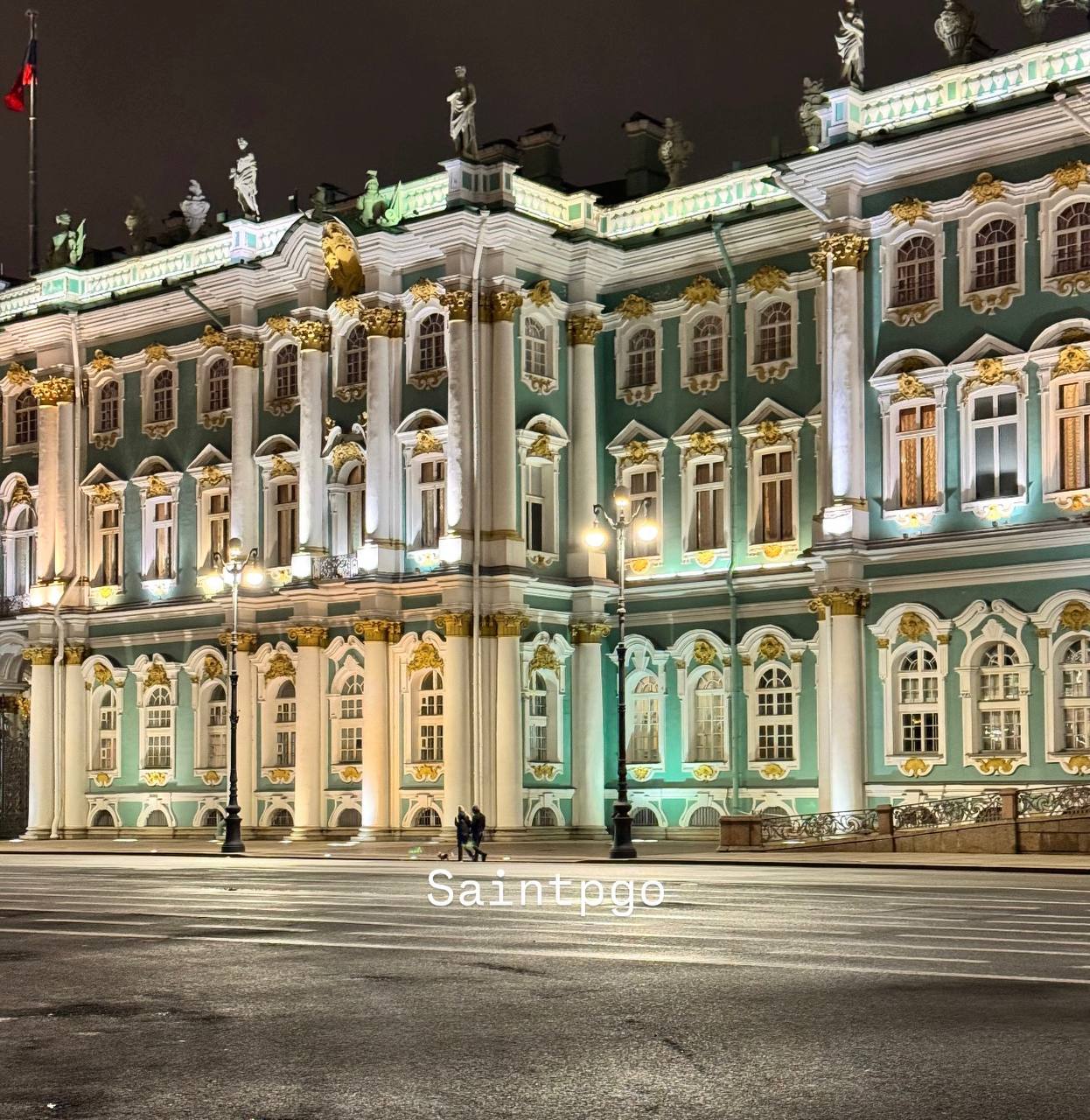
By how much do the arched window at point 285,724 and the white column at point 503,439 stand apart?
28.8 ft

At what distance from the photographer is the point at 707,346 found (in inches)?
1993

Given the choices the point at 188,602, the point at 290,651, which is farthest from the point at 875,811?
the point at 188,602

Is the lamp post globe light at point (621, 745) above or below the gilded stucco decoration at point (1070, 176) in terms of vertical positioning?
below

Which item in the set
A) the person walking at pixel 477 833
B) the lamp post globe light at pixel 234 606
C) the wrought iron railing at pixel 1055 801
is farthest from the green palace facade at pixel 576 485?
the person walking at pixel 477 833

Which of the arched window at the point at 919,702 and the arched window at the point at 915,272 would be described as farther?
the arched window at the point at 915,272

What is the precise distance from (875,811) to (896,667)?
4.58m

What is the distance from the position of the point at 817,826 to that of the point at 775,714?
6.63 metres

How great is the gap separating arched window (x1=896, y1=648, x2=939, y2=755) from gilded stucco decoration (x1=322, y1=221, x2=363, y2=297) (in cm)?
1862

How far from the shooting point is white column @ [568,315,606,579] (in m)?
51.4

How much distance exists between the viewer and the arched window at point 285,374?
55219 millimetres

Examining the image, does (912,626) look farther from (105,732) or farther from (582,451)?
(105,732)

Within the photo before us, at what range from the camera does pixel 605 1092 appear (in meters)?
10.9

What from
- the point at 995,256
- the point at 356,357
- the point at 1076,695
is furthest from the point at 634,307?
the point at 1076,695

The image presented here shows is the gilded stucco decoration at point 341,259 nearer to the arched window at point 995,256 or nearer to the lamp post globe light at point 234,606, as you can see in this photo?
the lamp post globe light at point 234,606
